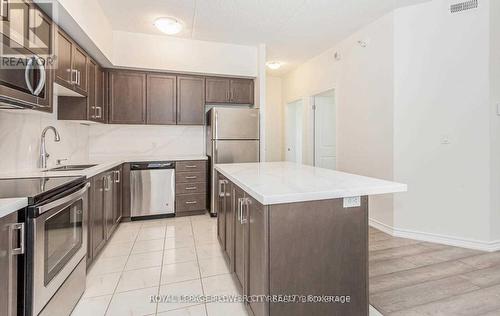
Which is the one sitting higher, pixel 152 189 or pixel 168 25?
pixel 168 25

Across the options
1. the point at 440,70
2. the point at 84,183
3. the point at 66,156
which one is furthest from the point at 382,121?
the point at 66,156

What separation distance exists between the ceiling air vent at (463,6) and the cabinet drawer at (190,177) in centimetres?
365

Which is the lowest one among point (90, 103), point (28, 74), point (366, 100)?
point (28, 74)

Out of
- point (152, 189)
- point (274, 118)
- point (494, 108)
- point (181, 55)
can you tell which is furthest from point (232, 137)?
point (494, 108)

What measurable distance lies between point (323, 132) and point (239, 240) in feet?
12.0

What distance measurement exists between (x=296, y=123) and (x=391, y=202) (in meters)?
3.18

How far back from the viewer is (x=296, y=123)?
19.6ft

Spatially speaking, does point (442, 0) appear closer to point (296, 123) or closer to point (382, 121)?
point (382, 121)

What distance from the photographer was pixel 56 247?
4.99 feet

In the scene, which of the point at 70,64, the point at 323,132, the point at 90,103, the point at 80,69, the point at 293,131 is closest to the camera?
the point at 70,64

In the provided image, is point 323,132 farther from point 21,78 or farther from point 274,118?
point 21,78

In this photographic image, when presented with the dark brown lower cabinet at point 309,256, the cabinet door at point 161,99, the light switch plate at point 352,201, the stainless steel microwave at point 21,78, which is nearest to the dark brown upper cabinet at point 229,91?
the cabinet door at point 161,99

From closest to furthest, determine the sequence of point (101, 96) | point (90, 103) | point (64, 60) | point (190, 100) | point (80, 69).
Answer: point (64, 60) → point (80, 69) → point (90, 103) → point (101, 96) → point (190, 100)

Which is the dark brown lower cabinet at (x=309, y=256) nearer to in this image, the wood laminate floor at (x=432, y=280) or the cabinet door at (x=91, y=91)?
the wood laminate floor at (x=432, y=280)
